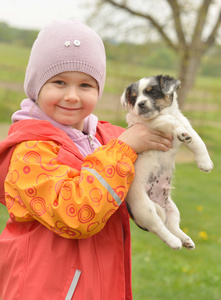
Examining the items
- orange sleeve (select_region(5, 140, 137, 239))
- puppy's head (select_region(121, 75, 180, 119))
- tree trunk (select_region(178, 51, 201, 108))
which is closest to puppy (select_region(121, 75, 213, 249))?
puppy's head (select_region(121, 75, 180, 119))

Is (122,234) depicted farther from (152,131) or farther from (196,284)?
(196,284)

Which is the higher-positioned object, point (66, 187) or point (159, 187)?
point (66, 187)

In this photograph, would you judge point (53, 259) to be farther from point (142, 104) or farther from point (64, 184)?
point (142, 104)

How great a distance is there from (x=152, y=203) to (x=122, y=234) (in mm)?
204

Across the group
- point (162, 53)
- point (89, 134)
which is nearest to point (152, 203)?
point (89, 134)

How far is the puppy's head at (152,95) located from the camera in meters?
1.99

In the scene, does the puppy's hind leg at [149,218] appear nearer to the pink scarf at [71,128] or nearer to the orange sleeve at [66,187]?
the orange sleeve at [66,187]

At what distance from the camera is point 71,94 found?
1.87 meters

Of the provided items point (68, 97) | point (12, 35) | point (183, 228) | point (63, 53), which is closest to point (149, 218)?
point (68, 97)

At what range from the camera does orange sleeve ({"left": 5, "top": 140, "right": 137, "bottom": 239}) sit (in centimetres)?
168

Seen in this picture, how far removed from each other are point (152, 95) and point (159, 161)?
31 cm

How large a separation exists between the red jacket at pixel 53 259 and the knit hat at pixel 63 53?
241mm

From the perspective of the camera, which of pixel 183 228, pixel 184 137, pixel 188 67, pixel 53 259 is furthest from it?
pixel 188 67

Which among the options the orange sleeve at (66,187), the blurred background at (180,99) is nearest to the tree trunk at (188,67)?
the blurred background at (180,99)
